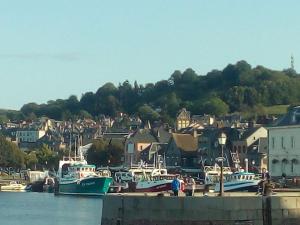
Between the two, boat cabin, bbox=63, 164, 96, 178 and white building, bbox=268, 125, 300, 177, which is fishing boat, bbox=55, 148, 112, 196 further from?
white building, bbox=268, 125, 300, 177

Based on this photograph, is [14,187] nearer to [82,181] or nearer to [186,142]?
[186,142]

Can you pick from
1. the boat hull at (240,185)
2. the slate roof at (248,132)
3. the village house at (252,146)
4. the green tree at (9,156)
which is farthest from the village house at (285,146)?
the green tree at (9,156)

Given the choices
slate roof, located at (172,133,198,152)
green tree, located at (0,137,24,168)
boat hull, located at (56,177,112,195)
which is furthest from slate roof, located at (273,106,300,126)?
green tree, located at (0,137,24,168)

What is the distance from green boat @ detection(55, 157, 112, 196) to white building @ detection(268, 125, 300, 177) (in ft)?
101

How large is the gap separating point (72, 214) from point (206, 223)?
42.1 m

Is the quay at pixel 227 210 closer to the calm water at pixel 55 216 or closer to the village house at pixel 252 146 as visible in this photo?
the calm water at pixel 55 216

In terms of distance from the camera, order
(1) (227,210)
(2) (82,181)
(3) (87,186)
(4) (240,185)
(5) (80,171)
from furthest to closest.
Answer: (5) (80,171) → (2) (82,181) → (3) (87,186) → (4) (240,185) → (1) (227,210)

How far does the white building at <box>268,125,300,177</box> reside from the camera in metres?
87.1

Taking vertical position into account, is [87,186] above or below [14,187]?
above

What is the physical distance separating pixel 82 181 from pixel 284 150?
3725 centimetres

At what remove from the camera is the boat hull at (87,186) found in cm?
11700

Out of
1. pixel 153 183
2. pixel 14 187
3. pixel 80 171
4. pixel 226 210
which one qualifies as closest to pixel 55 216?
A: pixel 153 183

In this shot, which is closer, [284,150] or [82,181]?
[284,150]

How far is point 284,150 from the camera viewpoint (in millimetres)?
88875
